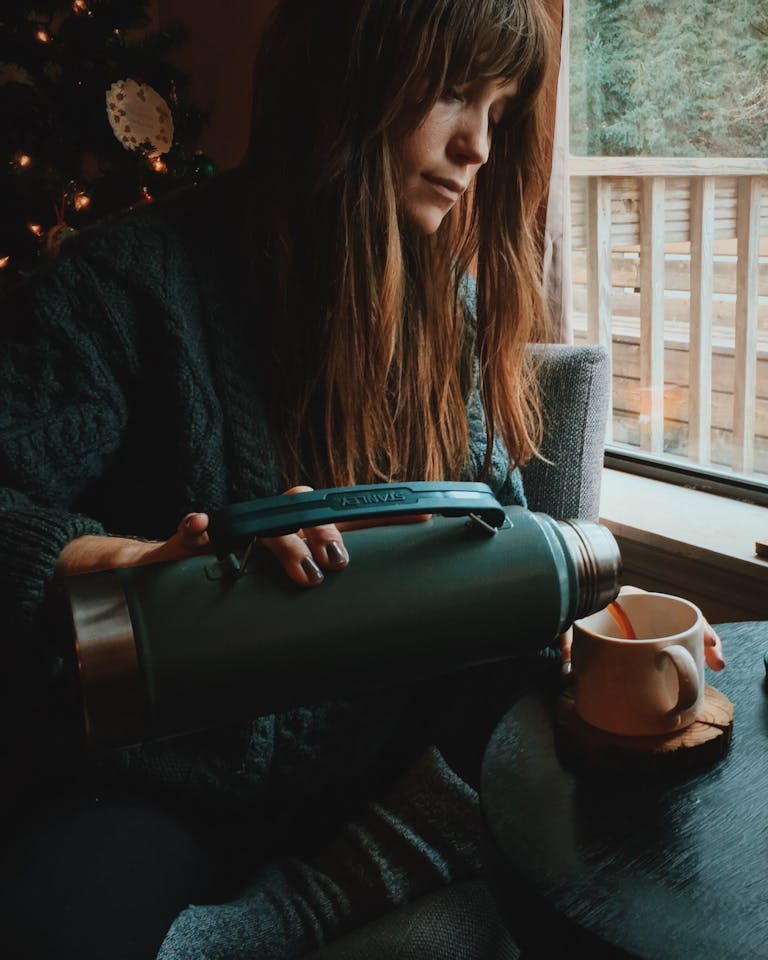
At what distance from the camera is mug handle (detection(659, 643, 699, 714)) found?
0.71 meters

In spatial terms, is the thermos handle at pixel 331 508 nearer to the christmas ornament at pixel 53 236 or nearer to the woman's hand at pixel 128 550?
the woman's hand at pixel 128 550

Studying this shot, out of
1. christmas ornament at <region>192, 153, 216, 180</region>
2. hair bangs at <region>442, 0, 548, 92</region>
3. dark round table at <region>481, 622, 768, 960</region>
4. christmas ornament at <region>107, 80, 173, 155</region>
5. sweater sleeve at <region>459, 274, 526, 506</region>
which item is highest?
christmas ornament at <region>107, 80, 173, 155</region>

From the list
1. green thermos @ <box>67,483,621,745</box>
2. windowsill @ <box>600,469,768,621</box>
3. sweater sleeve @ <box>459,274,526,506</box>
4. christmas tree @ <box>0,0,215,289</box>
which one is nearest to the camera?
green thermos @ <box>67,483,621,745</box>

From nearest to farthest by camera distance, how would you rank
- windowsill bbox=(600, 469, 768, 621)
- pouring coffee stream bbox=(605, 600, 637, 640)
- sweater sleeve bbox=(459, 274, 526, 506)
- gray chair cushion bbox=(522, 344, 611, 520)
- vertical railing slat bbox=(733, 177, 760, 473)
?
pouring coffee stream bbox=(605, 600, 637, 640)
sweater sleeve bbox=(459, 274, 526, 506)
gray chair cushion bbox=(522, 344, 611, 520)
windowsill bbox=(600, 469, 768, 621)
vertical railing slat bbox=(733, 177, 760, 473)

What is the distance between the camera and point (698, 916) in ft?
1.97

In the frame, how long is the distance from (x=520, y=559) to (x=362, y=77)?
1.80 ft

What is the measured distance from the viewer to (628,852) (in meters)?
0.66

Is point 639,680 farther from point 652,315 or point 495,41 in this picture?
point 652,315

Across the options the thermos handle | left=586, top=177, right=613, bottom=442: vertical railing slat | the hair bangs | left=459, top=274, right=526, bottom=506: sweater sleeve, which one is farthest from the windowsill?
the thermos handle

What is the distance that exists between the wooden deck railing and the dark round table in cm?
111

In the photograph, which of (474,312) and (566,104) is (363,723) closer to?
(474,312)

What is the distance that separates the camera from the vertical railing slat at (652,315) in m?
1.83

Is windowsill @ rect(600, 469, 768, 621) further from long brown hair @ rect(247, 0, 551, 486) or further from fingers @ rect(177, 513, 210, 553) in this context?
fingers @ rect(177, 513, 210, 553)

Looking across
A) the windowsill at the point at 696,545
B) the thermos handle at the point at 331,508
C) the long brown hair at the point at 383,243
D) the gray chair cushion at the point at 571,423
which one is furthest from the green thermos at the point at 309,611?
the windowsill at the point at 696,545
